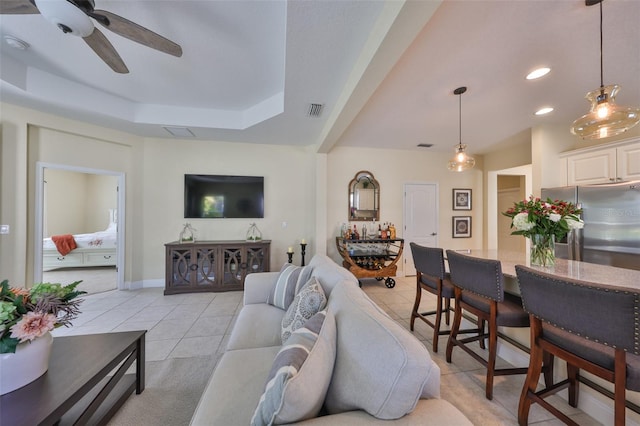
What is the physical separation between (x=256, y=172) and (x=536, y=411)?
4.48 meters

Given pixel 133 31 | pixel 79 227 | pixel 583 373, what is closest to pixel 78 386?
pixel 133 31

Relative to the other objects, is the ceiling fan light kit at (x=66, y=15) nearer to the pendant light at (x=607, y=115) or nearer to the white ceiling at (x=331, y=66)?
the white ceiling at (x=331, y=66)

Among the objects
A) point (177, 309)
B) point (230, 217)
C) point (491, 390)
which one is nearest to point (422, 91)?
point (491, 390)

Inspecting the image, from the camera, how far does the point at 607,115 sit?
1.71 metres

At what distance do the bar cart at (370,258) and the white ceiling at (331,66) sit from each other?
1.94 metres

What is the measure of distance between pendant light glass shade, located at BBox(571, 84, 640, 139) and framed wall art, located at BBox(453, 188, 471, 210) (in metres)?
3.24

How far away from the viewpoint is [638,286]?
135 cm

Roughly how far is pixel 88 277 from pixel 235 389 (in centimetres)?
547

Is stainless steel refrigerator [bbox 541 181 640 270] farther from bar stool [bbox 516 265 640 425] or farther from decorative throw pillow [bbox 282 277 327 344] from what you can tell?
decorative throw pillow [bbox 282 277 327 344]

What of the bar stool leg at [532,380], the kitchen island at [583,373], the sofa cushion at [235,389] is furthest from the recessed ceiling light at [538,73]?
the sofa cushion at [235,389]

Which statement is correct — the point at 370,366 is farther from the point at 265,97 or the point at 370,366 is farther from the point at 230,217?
the point at 230,217

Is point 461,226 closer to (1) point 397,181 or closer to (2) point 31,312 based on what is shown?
(1) point 397,181

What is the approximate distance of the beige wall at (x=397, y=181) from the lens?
4.61m

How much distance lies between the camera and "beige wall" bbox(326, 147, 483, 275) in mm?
4605
